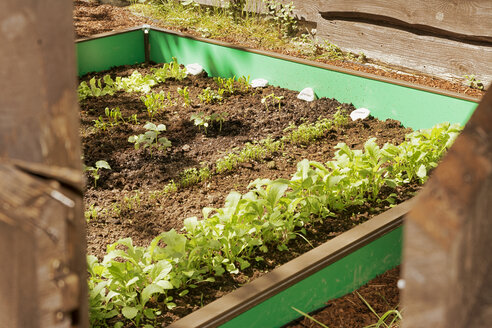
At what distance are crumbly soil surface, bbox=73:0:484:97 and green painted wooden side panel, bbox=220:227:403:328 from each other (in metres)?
2.21

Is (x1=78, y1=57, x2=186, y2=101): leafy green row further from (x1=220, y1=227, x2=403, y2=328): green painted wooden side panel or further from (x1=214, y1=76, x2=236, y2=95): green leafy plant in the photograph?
(x1=220, y1=227, x2=403, y2=328): green painted wooden side panel

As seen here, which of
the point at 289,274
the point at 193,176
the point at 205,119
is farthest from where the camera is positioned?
the point at 205,119

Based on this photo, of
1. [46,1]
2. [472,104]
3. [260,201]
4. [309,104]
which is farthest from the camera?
[309,104]

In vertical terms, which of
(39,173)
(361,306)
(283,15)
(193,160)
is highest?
(39,173)

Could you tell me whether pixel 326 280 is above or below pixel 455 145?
below

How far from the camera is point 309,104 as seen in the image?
420 cm

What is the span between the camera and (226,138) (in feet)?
12.4

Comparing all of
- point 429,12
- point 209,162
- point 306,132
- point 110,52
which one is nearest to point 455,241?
point 209,162

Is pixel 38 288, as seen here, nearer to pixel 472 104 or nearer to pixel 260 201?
pixel 260 201

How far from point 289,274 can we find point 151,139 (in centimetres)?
175

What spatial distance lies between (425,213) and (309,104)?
381cm

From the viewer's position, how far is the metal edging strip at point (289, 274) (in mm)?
1881

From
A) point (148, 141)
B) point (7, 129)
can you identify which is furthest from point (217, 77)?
point (7, 129)

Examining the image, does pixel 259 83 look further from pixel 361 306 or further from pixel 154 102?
pixel 361 306
